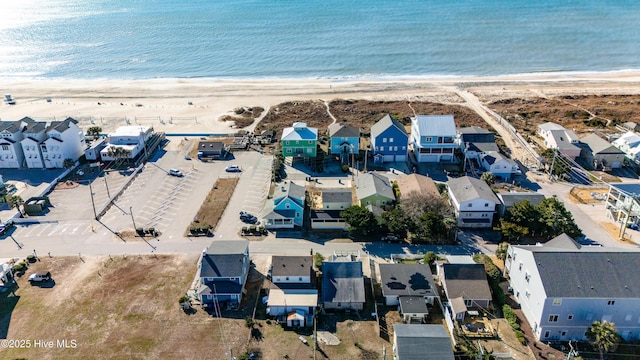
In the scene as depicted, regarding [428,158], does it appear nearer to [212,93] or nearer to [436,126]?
[436,126]

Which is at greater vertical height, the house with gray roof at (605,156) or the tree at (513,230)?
the house with gray roof at (605,156)

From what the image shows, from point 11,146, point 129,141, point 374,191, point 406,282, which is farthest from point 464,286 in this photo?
point 11,146

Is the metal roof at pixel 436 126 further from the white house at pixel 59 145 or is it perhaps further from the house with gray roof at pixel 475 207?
the white house at pixel 59 145

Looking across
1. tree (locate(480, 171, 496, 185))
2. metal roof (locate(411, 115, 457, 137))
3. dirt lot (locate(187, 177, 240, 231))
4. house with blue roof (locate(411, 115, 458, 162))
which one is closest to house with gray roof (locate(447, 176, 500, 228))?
tree (locate(480, 171, 496, 185))

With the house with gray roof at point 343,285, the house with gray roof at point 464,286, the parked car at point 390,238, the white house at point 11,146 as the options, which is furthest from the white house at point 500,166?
the white house at point 11,146

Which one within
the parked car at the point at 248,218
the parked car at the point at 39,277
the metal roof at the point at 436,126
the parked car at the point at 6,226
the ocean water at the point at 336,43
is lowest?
the parked car at the point at 39,277

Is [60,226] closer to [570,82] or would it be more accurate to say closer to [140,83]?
[140,83]

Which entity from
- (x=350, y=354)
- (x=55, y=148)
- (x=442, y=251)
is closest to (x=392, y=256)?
(x=442, y=251)

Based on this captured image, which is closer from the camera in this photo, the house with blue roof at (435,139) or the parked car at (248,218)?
the parked car at (248,218)
